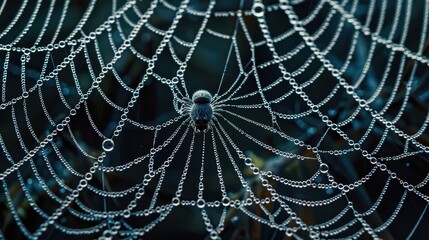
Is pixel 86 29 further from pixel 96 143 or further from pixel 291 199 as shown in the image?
pixel 291 199

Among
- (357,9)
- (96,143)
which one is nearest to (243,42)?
(357,9)

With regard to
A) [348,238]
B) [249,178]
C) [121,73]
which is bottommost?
[348,238]

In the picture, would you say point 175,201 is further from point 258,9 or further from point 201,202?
point 258,9

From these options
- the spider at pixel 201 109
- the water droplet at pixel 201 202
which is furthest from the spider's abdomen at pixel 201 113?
the water droplet at pixel 201 202

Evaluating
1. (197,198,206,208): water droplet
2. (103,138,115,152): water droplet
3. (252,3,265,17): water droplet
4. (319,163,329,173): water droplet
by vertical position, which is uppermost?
(252,3,265,17): water droplet

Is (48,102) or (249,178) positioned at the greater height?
(48,102)

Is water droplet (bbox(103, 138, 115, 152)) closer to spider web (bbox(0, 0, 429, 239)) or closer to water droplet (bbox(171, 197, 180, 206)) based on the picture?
spider web (bbox(0, 0, 429, 239))

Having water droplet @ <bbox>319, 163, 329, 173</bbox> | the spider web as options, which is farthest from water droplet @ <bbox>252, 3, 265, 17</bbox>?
water droplet @ <bbox>319, 163, 329, 173</bbox>

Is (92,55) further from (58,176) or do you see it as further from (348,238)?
(348,238)
